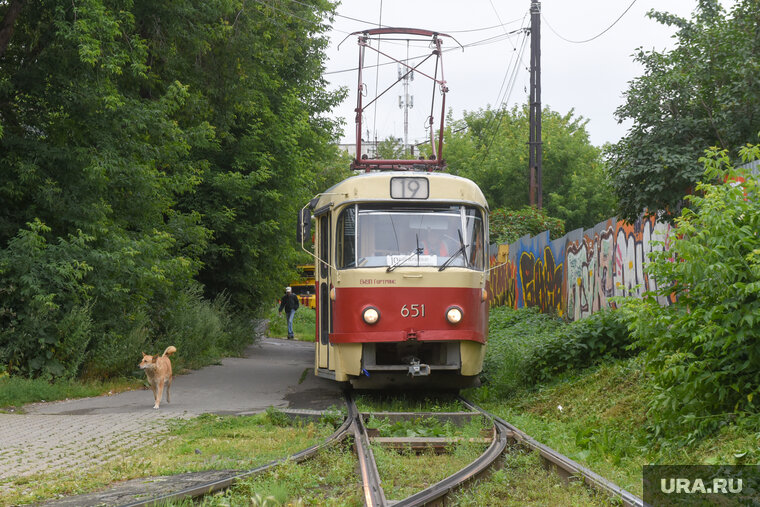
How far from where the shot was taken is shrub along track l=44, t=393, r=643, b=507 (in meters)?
5.73

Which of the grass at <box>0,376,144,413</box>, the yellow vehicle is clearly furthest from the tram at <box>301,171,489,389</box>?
the yellow vehicle

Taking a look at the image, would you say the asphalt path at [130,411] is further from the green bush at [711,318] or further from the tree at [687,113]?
the tree at [687,113]

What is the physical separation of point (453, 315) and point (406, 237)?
130 cm

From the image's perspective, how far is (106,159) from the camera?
13.6m

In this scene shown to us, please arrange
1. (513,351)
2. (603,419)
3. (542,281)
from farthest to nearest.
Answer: (542,281) < (513,351) < (603,419)

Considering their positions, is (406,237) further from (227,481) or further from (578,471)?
(227,481)

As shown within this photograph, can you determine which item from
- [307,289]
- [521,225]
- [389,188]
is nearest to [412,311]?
[389,188]

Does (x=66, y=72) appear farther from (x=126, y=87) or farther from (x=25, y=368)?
(x=25, y=368)

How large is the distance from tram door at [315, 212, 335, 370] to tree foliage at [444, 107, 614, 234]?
3069cm

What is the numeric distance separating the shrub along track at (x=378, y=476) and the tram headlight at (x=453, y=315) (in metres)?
2.27

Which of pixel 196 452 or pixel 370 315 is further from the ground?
pixel 370 315

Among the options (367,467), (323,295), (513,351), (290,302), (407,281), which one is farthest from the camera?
(290,302)

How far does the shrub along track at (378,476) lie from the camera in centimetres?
573

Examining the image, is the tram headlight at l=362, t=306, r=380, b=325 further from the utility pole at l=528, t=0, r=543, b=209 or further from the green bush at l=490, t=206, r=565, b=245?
the green bush at l=490, t=206, r=565, b=245
